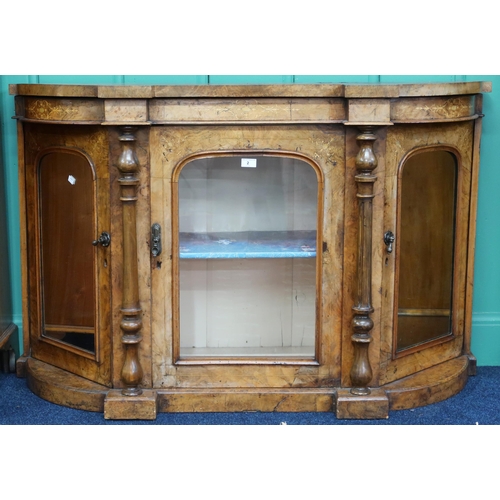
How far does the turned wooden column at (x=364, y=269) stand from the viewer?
Answer: 10.5 ft

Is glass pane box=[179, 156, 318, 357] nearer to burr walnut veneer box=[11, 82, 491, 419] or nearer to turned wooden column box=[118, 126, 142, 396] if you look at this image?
burr walnut veneer box=[11, 82, 491, 419]

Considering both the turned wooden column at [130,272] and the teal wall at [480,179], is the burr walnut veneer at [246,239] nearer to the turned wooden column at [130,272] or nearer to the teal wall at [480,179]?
the turned wooden column at [130,272]

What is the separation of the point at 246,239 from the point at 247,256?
0.21 feet

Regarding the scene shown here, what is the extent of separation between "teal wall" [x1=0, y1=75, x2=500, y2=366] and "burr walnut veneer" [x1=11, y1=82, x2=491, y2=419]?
22cm

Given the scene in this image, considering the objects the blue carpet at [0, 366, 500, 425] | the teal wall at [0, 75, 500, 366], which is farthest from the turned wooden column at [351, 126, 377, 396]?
the teal wall at [0, 75, 500, 366]

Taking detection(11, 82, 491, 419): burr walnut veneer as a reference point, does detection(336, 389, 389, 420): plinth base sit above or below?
below

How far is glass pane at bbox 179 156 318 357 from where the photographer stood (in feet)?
11.0

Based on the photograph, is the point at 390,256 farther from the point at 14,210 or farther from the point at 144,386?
the point at 14,210

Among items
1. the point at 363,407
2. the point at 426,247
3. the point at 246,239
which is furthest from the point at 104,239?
the point at 426,247

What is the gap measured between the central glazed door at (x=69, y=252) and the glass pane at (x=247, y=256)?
12.1 inches

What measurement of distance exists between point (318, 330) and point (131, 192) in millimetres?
852

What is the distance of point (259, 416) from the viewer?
3.38 metres
